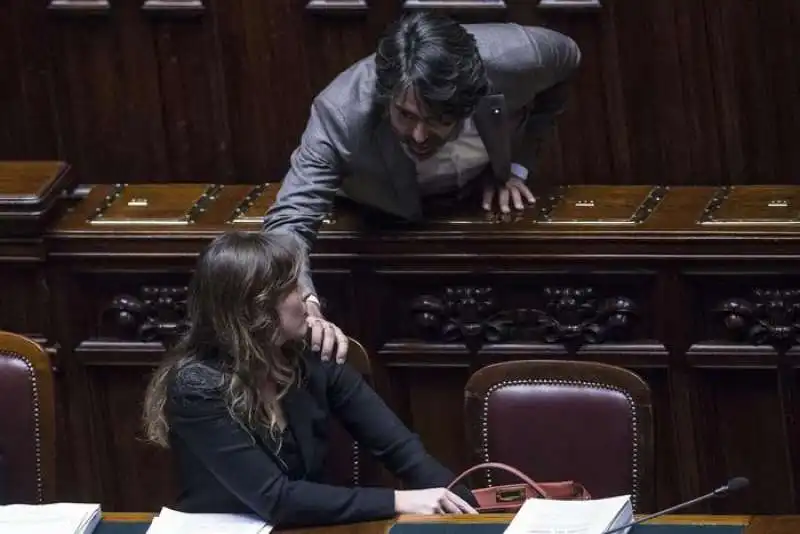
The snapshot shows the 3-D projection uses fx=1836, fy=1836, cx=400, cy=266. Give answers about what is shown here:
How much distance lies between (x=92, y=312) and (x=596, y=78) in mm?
1433

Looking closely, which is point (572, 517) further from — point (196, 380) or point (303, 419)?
point (196, 380)

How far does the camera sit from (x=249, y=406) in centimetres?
334

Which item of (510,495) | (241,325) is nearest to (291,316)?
(241,325)

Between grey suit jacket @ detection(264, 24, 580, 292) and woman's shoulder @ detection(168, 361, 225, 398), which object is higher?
grey suit jacket @ detection(264, 24, 580, 292)

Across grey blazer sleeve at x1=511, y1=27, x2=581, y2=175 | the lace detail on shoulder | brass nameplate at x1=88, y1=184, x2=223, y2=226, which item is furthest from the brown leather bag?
brass nameplate at x1=88, y1=184, x2=223, y2=226

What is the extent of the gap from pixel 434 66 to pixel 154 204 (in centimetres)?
108

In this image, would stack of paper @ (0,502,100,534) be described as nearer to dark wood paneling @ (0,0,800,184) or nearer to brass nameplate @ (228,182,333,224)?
brass nameplate @ (228,182,333,224)

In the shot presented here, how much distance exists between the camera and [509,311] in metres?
4.23

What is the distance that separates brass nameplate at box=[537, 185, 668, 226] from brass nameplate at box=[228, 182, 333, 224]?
1.74 feet

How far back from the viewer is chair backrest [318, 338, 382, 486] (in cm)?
365

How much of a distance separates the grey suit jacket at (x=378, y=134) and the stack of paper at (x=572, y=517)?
0.95 meters

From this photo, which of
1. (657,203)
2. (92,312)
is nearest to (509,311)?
(657,203)

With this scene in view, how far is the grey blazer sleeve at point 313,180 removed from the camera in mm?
3908

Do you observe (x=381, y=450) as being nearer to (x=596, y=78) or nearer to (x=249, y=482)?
(x=249, y=482)
